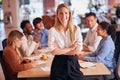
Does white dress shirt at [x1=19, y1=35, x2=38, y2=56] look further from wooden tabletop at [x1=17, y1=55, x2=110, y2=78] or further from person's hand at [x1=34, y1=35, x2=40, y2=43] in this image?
wooden tabletop at [x1=17, y1=55, x2=110, y2=78]

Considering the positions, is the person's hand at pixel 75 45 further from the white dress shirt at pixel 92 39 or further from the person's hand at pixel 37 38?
the person's hand at pixel 37 38

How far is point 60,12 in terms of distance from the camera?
278cm

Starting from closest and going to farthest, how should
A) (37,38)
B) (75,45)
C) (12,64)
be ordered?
(12,64), (75,45), (37,38)

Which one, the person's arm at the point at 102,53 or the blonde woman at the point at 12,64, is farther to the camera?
the person's arm at the point at 102,53

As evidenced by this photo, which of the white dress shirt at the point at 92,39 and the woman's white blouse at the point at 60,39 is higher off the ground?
the woman's white blouse at the point at 60,39

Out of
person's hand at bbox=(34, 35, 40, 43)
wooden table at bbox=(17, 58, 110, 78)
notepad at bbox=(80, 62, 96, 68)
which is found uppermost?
person's hand at bbox=(34, 35, 40, 43)

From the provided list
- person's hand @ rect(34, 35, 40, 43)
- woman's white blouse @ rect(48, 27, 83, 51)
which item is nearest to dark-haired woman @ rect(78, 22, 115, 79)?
woman's white blouse @ rect(48, 27, 83, 51)

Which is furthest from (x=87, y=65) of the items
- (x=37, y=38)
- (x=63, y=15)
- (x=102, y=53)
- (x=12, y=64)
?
(x=37, y=38)

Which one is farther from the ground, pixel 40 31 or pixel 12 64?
pixel 40 31

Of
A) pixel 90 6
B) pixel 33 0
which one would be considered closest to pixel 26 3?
pixel 33 0

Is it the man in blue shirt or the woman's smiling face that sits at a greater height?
the woman's smiling face

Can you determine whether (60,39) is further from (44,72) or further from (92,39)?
(92,39)

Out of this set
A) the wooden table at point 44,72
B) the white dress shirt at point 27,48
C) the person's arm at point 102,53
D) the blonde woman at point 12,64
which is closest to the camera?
the wooden table at point 44,72

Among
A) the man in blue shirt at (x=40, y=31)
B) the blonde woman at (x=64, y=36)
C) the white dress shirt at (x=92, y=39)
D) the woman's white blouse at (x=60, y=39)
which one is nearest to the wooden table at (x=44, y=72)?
the blonde woman at (x=64, y=36)
